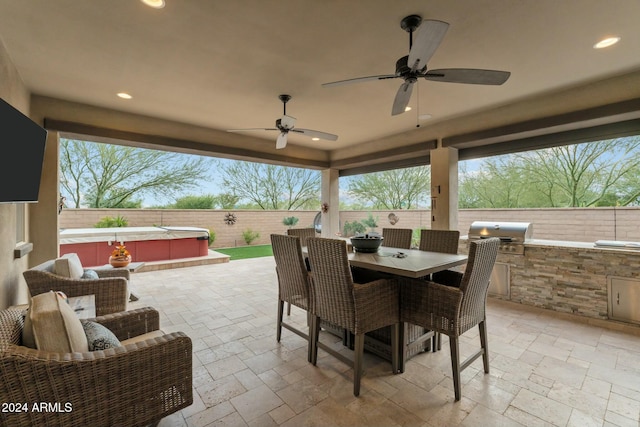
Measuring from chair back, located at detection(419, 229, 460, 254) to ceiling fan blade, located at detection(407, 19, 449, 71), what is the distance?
Answer: 1.69 meters

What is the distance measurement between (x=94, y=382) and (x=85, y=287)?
1.69 m

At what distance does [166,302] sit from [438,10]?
14.4 feet

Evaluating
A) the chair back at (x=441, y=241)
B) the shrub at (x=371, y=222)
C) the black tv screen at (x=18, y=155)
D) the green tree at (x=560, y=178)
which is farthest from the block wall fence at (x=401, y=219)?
the black tv screen at (x=18, y=155)

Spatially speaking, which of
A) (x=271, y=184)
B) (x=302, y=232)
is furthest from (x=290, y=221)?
(x=302, y=232)

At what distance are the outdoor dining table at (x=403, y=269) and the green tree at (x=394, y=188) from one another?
4.75m

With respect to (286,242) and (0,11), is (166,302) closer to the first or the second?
(286,242)

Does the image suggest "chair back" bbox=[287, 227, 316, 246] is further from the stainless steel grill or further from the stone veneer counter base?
the stone veneer counter base

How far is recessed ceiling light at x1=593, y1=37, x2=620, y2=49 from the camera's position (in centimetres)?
237

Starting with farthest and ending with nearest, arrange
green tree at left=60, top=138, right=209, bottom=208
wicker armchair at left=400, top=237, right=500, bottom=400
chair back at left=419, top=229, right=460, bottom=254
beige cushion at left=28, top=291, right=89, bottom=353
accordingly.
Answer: green tree at left=60, top=138, right=209, bottom=208
chair back at left=419, top=229, right=460, bottom=254
wicker armchair at left=400, top=237, right=500, bottom=400
beige cushion at left=28, top=291, right=89, bottom=353

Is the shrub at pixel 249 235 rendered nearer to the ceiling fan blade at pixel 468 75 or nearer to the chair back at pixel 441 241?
the chair back at pixel 441 241

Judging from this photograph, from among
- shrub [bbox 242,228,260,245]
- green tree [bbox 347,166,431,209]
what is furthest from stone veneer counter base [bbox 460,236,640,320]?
shrub [bbox 242,228,260,245]

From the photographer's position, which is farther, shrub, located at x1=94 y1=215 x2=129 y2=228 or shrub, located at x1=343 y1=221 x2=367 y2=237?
shrub, located at x1=94 y1=215 x2=129 y2=228

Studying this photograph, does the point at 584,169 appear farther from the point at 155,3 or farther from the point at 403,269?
the point at 155,3

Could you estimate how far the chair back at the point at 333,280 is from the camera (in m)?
1.98
